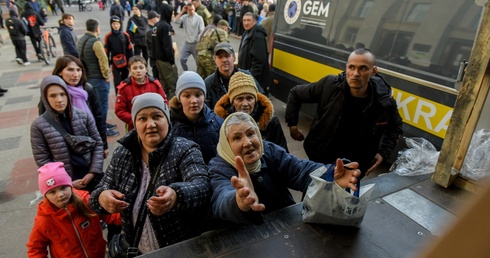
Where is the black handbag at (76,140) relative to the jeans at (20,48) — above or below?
above

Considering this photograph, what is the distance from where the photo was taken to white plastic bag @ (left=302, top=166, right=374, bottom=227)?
59.0 inches

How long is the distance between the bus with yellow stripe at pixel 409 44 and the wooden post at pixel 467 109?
1.19ft

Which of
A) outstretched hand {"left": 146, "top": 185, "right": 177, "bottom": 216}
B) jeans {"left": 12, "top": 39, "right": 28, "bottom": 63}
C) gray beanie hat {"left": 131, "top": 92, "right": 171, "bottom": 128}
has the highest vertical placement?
gray beanie hat {"left": 131, "top": 92, "right": 171, "bottom": 128}

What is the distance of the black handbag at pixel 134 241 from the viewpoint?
176 cm

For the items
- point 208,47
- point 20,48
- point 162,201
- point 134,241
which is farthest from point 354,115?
point 20,48

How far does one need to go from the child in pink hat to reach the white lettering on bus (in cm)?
381

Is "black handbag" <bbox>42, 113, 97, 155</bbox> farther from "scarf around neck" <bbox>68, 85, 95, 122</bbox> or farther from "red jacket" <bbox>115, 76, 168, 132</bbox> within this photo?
"red jacket" <bbox>115, 76, 168, 132</bbox>

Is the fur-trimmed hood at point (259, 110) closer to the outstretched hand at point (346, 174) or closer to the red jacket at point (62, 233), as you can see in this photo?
the outstretched hand at point (346, 174)

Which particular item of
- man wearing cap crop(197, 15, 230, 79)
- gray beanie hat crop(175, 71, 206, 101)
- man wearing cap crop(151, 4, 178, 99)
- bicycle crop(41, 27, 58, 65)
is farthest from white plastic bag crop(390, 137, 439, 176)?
bicycle crop(41, 27, 58, 65)

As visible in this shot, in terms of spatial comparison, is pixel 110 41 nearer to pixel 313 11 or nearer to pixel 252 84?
pixel 313 11

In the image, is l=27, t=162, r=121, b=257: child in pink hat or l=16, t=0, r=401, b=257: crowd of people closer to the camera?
l=16, t=0, r=401, b=257: crowd of people

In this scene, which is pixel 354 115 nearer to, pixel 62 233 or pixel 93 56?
pixel 62 233

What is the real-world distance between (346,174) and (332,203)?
0.56 ft

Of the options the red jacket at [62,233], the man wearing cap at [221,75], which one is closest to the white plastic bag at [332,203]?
the red jacket at [62,233]
